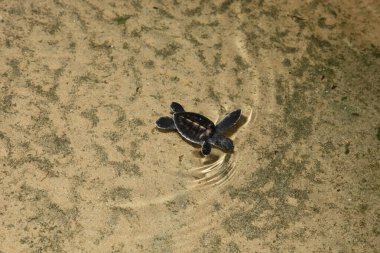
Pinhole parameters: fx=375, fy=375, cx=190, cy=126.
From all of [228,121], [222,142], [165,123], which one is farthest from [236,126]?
[165,123]

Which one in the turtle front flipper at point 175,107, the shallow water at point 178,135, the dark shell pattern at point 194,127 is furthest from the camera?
the turtle front flipper at point 175,107

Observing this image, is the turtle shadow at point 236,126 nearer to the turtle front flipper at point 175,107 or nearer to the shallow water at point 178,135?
the shallow water at point 178,135

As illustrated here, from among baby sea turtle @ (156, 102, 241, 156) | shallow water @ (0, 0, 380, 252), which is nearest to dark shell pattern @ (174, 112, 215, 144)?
baby sea turtle @ (156, 102, 241, 156)

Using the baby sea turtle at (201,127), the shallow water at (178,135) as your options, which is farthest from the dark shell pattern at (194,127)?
the shallow water at (178,135)

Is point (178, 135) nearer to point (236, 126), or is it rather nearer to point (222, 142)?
point (222, 142)

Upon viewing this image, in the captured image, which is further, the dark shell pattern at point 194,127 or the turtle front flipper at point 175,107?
the turtle front flipper at point 175,107

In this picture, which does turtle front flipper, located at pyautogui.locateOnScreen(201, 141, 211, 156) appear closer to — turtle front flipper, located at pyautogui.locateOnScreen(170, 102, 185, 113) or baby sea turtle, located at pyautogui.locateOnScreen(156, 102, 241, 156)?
baby sea turtle, located at pyautogui.locateOnScreen(156, 102, 241, 156)

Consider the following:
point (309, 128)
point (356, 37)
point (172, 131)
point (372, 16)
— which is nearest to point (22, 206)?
point (172, 131)

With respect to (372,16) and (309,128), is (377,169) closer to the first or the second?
(309,128)

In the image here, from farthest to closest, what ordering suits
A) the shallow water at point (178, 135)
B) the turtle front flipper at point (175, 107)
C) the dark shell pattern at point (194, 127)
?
the turtle front flipper at point (175, 107) < the dark shell pattern at point (194, 127) < the shallow water at point (178, 135)
